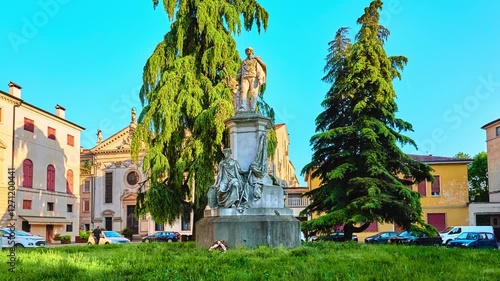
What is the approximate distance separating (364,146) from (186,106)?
849 cm

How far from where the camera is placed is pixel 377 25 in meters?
24.4

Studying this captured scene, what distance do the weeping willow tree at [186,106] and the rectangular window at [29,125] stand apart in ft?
66.6

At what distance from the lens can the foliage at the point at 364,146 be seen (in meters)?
21.7

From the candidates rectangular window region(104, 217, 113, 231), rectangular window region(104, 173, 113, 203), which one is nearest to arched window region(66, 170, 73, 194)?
rectangular window region(104, 173, 113, 203)

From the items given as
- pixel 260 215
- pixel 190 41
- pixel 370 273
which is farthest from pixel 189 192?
pixel 370 273

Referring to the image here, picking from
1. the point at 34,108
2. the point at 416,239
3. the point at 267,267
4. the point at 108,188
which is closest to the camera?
the point at 267,267

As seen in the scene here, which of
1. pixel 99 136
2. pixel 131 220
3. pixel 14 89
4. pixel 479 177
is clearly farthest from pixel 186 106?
pixel 479 177

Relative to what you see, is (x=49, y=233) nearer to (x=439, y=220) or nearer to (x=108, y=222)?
(x=108, y=222)

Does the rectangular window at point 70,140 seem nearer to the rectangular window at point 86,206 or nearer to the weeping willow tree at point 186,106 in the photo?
the rectangular window at point 86,206

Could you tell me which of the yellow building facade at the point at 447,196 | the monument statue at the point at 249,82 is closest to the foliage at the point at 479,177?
the yellow building facade at the point at 447,196

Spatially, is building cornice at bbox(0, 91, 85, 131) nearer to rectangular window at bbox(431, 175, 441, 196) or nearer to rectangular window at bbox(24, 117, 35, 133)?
rectangular window at bbox(24, 117, 35, 133)

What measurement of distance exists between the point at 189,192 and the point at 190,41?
7.22 metres

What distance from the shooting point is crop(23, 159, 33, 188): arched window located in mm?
39625

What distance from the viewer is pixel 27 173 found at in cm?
3997
